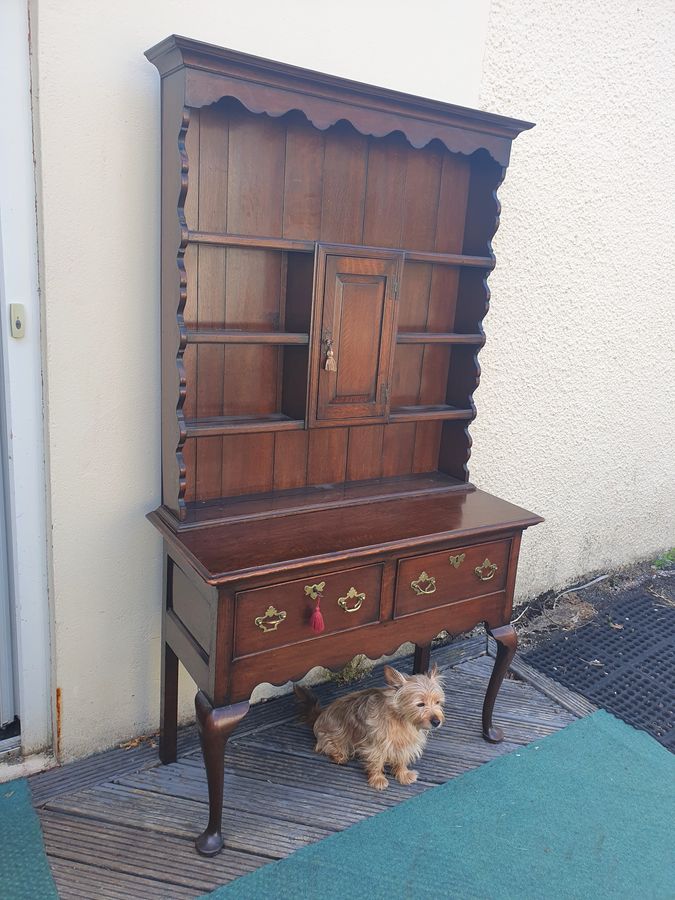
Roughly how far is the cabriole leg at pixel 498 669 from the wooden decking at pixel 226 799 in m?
0.04

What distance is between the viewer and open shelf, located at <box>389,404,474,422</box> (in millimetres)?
2402

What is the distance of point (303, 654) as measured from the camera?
203cm

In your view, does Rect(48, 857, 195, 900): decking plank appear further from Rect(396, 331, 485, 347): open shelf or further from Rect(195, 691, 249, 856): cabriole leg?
Rect(396, 331, 485, 347): open shelf

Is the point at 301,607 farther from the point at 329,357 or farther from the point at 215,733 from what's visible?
the point at 329,357

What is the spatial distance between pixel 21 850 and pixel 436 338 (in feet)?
6.38

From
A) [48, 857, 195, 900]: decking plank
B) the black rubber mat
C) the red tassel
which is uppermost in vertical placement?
the red tassel

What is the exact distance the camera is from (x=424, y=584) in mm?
2229

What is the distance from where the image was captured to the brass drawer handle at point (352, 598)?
6.79 feet

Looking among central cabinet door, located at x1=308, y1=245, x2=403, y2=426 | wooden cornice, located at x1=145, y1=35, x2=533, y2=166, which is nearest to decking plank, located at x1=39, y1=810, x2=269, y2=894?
central cabinet door, located at x1=308, y1=245, x2=403, y2=426

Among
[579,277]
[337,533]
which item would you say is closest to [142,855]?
[337,533]

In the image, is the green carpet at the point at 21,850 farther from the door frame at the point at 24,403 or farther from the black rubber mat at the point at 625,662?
the black rubber mat at the point at 625,662

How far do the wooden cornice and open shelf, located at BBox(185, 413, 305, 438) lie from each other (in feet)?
2.73

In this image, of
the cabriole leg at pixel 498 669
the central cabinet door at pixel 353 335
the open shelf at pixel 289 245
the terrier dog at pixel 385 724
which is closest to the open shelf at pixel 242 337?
the central cabinet door at pixel 353 335

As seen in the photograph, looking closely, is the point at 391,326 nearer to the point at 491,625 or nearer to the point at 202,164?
the point at 202,164
